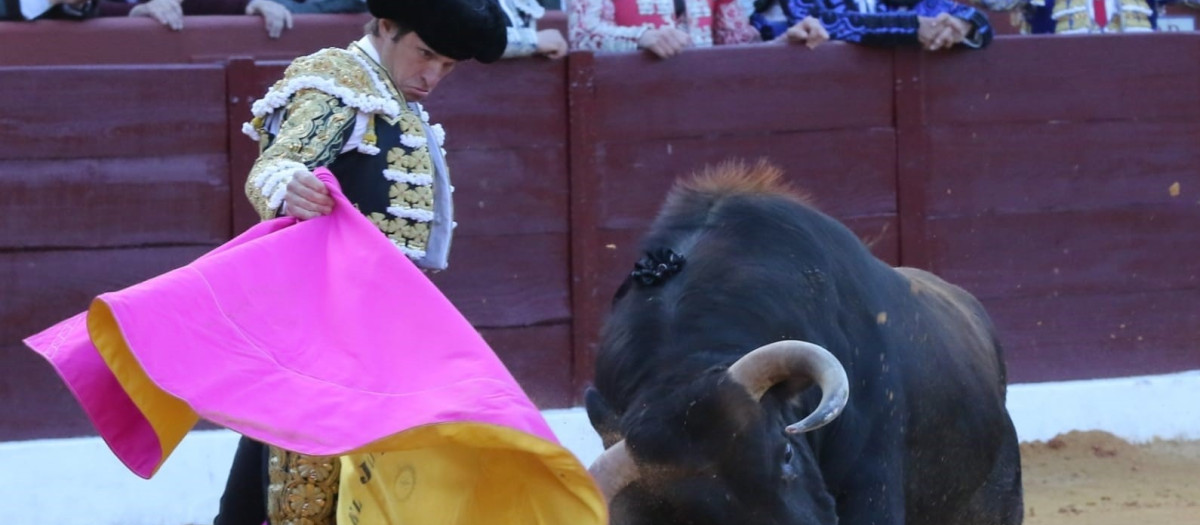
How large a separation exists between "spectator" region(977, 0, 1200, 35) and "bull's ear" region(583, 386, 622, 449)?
174 inches

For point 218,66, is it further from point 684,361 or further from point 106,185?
point 684,361

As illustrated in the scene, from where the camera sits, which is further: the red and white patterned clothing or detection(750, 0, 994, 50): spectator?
detection(750, 0, 994, 50): spectator

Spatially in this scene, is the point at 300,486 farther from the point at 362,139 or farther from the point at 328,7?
the point at 328,7

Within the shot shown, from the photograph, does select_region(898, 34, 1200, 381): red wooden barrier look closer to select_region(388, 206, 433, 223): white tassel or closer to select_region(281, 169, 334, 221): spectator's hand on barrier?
select_region(388, 206, 433, 223): white tassel

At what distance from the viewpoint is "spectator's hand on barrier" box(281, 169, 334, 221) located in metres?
2.52

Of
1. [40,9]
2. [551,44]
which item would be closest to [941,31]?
[551,44]

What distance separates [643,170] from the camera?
226 inches

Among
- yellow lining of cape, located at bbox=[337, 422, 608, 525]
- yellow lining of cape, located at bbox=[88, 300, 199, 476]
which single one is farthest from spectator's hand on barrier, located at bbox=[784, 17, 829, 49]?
yellow lining of cape, located at bbox=[88, 300, 199, 476]

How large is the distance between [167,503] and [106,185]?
1.03 meters

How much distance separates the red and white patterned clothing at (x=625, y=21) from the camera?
5.74 meters

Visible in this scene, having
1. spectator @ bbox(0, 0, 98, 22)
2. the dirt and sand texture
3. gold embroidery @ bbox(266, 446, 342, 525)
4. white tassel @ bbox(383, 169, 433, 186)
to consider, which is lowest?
the dirt and sand texture

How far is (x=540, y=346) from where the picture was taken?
570 cm

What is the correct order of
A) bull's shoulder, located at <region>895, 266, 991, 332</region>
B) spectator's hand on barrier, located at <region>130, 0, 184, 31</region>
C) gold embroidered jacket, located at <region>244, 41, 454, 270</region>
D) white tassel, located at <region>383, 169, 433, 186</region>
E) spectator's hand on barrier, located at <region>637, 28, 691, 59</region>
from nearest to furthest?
gold embroidered jacket, located at <region>244, 41, 454, 270</region> < white tassel, located at <region>383, 169, 433, 186</region> < bull's shoulder, located at <region>895, 266, 991, 332</region> < spectator's hand on barrier, located at <region>130, 0, 184, 31</region> < spectator's hand on barrier, located at <region>637, 28, 691, 59</region>

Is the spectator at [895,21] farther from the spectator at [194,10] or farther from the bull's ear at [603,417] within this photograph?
the bull's ear at [603,417]
